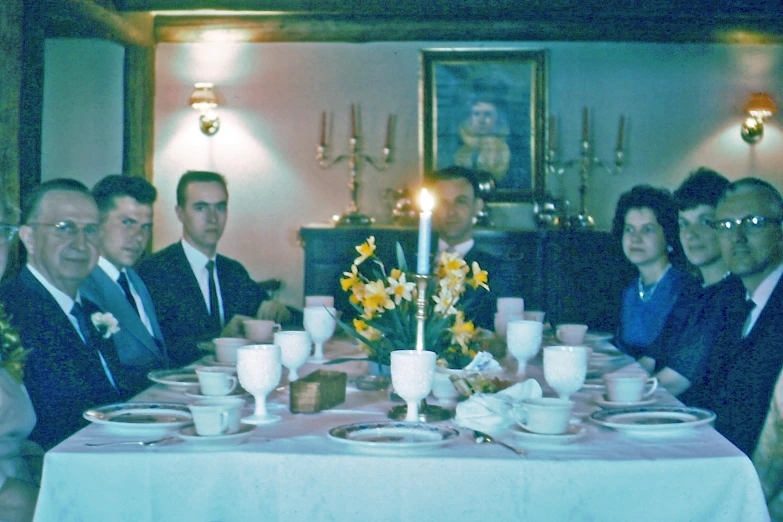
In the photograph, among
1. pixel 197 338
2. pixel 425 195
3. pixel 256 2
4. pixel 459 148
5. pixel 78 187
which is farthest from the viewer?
pixel 459 148

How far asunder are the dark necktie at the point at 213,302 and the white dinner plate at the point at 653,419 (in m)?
2.31

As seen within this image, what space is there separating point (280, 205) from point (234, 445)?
4530 mm

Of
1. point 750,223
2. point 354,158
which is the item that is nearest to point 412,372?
point 750,223

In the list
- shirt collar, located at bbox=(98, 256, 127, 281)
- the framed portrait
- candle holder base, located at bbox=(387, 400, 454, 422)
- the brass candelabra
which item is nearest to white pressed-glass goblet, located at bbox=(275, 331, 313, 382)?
candle holder base, located at bbox=(387, 400, 454, 422)

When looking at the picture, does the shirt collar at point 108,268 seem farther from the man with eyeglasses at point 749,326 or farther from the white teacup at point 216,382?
the man with eyeglasses at point 749,326

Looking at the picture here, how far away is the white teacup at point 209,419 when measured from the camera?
5.50ft

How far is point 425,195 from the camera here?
6.28 feet

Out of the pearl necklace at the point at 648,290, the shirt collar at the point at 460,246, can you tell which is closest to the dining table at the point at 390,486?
the pearl necklace at the point at 648,290

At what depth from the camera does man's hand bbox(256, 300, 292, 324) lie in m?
3.62

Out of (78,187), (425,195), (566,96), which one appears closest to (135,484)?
(425,195)

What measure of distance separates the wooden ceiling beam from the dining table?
15.1 feet

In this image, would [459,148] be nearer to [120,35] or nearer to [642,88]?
[642,88]

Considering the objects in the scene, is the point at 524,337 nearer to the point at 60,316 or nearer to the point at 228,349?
the point at 228,349

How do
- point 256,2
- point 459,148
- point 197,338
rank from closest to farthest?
point 197,338 → point 256,2 → point 459,148
